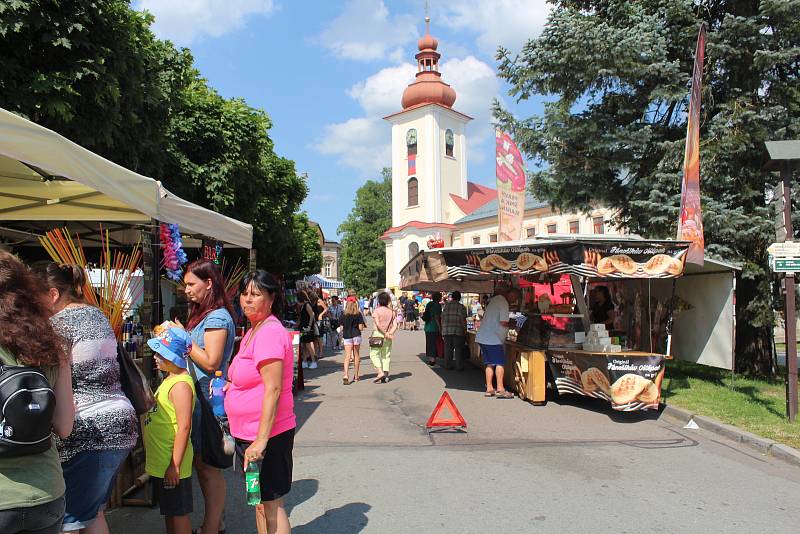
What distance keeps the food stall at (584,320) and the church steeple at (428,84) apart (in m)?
52.3

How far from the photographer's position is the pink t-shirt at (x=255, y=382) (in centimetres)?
324

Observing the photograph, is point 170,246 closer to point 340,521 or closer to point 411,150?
point 340,521

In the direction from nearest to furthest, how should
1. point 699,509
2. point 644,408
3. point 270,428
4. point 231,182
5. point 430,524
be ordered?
1. point 270,428
2. point 430,524
3. point 699,509
4. point 644,408
5. point 231,182

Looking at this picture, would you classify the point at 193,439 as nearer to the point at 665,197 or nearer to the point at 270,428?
the point at 270,428

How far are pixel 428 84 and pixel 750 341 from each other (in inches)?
2100

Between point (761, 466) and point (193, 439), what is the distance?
5.42 metres

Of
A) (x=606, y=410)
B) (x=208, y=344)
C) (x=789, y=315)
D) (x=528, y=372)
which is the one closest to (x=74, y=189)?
(x=208, y=344)

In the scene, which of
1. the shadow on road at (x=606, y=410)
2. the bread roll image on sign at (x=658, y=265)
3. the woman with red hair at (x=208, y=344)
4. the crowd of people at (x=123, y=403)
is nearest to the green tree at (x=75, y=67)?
the woman with red hair at (x=208, y=344)

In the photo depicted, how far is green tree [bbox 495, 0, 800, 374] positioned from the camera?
10.9m

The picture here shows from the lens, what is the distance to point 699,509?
4.80 m

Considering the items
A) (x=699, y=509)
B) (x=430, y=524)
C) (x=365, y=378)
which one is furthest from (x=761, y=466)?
(x=365, y=378)

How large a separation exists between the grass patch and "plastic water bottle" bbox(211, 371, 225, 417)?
5.86m

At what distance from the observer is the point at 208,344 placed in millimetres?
3811

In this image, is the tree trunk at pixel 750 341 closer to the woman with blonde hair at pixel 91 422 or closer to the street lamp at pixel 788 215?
the street lamp at pixel 788 215
